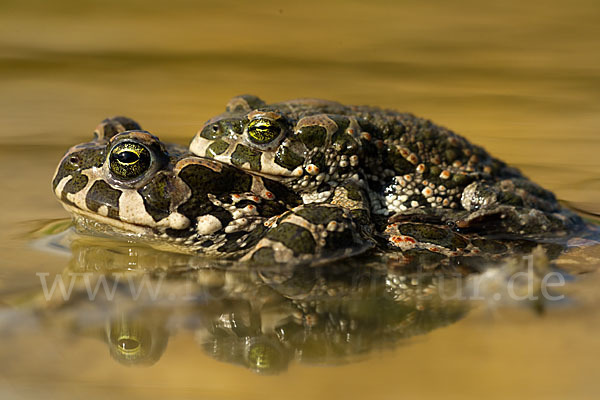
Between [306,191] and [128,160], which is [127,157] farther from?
[306,191]

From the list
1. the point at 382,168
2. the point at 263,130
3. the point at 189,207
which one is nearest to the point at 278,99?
the point at 382,168

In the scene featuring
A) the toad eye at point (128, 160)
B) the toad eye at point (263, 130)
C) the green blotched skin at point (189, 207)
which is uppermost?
the toad eye at point (263, 130)

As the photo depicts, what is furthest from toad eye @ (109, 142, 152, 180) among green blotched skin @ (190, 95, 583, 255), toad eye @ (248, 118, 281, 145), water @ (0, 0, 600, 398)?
toad eye @ (248, 118, 281, 145)

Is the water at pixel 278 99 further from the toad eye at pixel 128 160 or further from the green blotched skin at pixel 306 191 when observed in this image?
the toad eye at pixel 128 160

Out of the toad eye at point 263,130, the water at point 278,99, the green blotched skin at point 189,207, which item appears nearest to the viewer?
the water at point 278,99

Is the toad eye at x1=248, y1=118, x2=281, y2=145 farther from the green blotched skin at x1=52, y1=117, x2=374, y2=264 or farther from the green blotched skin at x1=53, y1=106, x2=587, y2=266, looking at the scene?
the green blotched skin at x1=52, y1=117, x2=374, y2=264

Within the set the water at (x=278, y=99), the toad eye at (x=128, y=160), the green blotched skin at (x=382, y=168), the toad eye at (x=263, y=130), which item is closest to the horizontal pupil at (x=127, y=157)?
the toad eye at (x=128, y=160)
